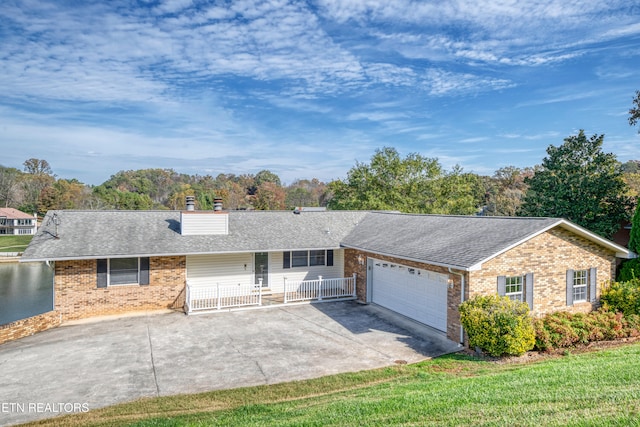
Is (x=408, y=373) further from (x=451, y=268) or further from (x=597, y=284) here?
(x=597, y=284)

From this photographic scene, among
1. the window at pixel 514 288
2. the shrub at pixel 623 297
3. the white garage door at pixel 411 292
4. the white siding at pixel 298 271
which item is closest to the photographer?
the window at pixel 514 288

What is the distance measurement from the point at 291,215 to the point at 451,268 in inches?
418

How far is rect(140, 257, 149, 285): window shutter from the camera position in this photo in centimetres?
1467

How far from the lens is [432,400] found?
20.6 feet

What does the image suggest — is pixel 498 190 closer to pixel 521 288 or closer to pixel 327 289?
A: pixel 327 289

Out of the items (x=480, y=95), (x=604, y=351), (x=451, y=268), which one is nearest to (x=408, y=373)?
(x=451, y=268)

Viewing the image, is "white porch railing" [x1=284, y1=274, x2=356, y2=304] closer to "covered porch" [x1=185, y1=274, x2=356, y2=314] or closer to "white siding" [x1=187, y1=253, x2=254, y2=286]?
"covered porch" [x1=185, y1=274, x2=356, y2=314]

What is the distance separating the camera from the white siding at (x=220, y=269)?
16047mm

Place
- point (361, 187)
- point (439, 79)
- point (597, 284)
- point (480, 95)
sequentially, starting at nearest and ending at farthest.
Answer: point (597, 284)
point (439, 79)
point (480, 95)
point (361, 187)

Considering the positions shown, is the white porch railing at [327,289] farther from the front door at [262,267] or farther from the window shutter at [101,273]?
the window shutter at [101,273]

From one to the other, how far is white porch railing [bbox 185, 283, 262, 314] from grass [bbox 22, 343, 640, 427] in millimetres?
7021

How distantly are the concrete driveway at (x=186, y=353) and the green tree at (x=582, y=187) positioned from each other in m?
16.0

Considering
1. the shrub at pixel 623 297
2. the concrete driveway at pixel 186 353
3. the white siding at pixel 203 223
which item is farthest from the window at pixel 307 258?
the shrub at pixel 623 297

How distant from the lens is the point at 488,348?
10047mm
